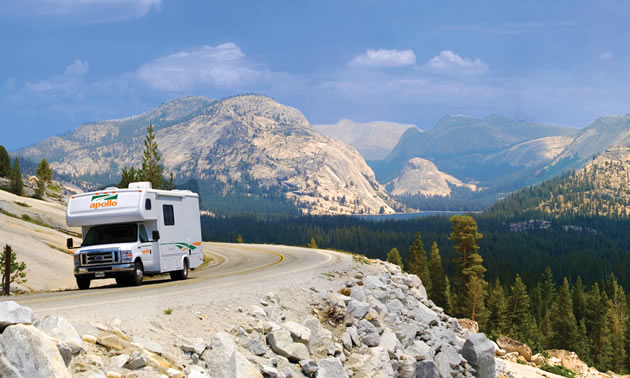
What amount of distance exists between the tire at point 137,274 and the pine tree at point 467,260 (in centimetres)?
5539

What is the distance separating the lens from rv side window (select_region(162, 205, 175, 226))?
2573cm

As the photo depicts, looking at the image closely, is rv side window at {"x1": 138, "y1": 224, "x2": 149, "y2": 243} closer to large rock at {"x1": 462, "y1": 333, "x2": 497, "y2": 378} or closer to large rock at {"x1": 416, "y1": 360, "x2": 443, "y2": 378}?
large rock at {"x1": 416, "y1": 360, "x2": 443, "y2": 378}

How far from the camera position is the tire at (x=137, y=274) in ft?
77.4

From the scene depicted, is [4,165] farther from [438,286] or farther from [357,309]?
[357,309]

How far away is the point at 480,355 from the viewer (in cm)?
2303

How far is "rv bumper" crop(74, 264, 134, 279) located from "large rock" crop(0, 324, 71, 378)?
13764mm

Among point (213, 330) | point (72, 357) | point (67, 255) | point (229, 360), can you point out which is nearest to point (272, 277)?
point (213, 330)

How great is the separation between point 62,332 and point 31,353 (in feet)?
3.60

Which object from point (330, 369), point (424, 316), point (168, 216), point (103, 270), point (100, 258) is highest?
point (168, 216)

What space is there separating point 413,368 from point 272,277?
33.5 ft

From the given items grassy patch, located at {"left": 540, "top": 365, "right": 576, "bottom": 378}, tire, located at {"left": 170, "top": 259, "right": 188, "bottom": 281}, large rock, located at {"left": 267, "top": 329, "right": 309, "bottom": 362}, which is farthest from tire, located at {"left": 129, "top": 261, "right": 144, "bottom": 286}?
grassy patch, located at {"left": 540, "top": 365, "right": 576, "bottom": 378}

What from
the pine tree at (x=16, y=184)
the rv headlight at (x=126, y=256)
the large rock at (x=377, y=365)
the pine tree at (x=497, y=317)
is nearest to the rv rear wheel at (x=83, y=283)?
the rv headlight at (x=126, y=256)

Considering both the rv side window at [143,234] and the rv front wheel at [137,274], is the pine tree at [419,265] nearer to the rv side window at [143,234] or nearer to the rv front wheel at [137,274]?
the rv side window at [143,234]

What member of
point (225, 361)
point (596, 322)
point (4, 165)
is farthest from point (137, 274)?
point (4, 165)
